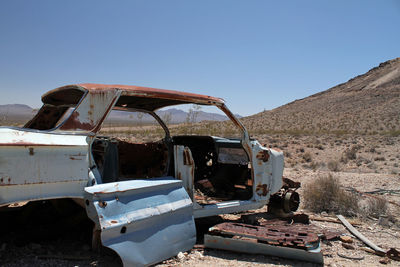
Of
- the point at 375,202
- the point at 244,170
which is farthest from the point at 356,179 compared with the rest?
the point at 244,170

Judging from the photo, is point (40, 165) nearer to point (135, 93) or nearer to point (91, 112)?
point (91, 112)

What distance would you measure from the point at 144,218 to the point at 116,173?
2.90 feet

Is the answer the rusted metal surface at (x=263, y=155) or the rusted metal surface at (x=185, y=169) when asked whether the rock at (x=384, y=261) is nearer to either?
the rusted metal surface at (x=263, y=155)

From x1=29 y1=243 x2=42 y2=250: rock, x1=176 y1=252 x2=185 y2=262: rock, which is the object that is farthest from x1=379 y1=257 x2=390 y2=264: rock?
x1=29 y1=243 x2=42 y2=250: rock

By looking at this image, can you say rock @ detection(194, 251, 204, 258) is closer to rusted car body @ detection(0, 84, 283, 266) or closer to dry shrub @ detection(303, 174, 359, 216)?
rusted car body @ detection(0, 84, 283, 266)

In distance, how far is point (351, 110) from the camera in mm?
46594

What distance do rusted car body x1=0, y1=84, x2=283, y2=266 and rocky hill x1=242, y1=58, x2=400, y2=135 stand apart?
28773mm

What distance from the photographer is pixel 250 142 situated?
185 inches

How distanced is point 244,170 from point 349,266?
2345mm

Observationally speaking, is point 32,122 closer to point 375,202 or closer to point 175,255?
point 175,255

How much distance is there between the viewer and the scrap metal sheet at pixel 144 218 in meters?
2.96

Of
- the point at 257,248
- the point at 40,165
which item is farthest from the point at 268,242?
the point at 40,165

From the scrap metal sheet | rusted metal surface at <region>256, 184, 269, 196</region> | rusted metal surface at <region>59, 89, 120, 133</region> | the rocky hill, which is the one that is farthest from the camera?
the rocky hill

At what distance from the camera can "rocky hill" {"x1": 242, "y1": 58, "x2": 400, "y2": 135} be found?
36594 millimetres
